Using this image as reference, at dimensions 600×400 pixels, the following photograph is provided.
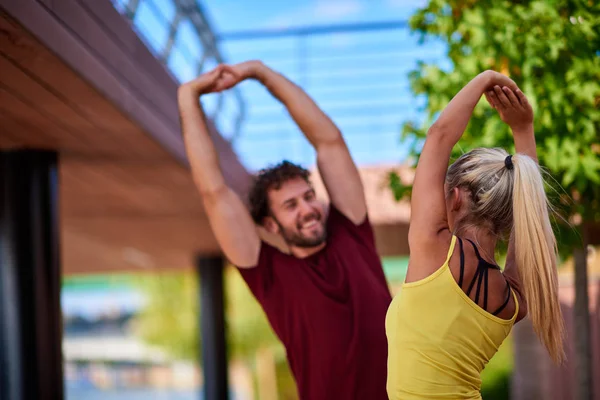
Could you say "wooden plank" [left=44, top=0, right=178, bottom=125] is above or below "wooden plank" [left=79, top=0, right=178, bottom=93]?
below

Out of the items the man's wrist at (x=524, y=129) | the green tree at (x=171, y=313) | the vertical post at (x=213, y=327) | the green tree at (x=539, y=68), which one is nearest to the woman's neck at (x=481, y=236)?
the man's wrist at (x=524, y=129)

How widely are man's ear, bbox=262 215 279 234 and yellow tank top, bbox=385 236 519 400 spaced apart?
1.02 m

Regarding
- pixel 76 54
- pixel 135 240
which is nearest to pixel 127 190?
pixel 76 54

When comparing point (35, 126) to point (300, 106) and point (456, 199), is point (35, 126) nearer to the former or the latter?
point (300, 106)

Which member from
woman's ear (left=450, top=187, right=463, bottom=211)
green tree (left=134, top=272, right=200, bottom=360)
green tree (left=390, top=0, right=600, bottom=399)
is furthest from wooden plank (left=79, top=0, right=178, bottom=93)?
green tree (left=134, top=272, right=200, bottom=360)

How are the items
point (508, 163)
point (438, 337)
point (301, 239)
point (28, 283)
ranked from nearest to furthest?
point (438, 337), point (508, 163), point (301, 239), point (28, 283)

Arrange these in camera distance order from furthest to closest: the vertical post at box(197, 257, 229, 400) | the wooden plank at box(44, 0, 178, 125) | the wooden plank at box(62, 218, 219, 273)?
the vertical post at box(197, 257, 229, 400) < the wooden plank at box(62, 218, 219, 273) < the wooden plank at box(44, 0, 178, 125)

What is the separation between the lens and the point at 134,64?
4668 mm

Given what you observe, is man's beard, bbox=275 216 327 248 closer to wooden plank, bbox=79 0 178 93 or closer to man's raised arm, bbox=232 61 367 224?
man's raised arm, bbox=232 61 367 224

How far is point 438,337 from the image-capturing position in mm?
2121

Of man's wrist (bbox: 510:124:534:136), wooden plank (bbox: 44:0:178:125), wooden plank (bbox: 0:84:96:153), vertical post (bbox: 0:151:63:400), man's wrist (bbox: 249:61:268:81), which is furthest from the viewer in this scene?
vertical post (bbox: 0:151:63:400)

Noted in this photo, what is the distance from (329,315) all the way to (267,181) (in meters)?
0.59

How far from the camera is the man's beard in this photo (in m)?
2.97

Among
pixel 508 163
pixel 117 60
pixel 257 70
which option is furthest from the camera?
pixel 117 60
